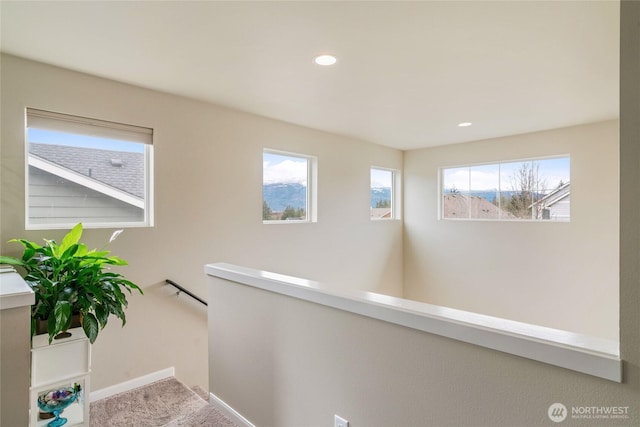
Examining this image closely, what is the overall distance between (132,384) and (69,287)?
132 cm

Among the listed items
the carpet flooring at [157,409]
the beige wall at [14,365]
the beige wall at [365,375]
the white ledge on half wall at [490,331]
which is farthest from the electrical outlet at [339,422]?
the beige wall at [14,365]

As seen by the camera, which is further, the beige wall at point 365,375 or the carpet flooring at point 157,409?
the carpet flooring at point 157,409

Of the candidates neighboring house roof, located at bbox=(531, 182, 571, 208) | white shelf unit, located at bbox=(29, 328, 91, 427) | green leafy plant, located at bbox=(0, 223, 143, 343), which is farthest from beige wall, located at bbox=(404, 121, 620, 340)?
white shelf unit, located at bbox=(29, 328, 91, 427)

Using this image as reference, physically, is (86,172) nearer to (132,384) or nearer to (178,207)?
(178,207)

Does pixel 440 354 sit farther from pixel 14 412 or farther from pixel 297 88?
pixel 297 88

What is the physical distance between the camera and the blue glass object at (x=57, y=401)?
72.1 inches

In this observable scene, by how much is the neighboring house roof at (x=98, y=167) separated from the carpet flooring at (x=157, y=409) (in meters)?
1.53

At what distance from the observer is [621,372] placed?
2.83 ft

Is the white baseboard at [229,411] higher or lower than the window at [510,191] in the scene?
lower

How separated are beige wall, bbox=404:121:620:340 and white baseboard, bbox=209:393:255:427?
12.8 feet

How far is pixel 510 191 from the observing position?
467 centimetres

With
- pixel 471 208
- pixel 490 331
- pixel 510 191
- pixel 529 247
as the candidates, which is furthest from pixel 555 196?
pixel 490 331

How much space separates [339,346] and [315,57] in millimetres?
1850

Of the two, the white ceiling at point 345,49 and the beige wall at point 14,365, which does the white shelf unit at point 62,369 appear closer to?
the beige wall at point 14,365
